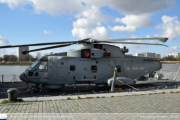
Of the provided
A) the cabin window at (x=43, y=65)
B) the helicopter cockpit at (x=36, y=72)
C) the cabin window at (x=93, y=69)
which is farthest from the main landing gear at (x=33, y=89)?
the cabin window at (x=93, y=69)

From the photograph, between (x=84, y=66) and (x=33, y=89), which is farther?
(x=84, y=66)

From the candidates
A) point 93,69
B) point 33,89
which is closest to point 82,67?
point 93,69

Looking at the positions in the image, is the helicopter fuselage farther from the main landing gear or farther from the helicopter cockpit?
the main landing gear

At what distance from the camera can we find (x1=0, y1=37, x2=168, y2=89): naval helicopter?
1180 cm

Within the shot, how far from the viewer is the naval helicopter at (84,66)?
11.8 meters

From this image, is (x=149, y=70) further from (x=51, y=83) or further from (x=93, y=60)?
(x=51, y=83)

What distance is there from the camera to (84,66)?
12375mm

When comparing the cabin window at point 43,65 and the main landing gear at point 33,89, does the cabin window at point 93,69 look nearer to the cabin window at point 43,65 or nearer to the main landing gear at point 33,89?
the cabin window at point 43,65

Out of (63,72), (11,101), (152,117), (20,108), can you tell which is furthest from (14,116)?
(63,72)

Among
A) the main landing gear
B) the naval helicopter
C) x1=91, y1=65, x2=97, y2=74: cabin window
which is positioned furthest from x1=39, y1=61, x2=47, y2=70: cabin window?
x1=91, y1=65, x2=97, y2=74: cabin window


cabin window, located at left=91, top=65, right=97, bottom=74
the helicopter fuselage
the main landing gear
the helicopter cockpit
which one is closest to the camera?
the main landing gear

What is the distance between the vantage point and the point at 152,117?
535 cm

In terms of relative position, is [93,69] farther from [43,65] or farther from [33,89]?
[33,89]

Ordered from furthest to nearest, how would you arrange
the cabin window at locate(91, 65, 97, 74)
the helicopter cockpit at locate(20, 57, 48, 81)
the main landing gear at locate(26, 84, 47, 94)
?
the cabin window at locate(91, 65, 97, 74), the helicopter cockpit at locate(20, 57, 48, 81), the main landing gear at locate(26, 84, 47, 94)
